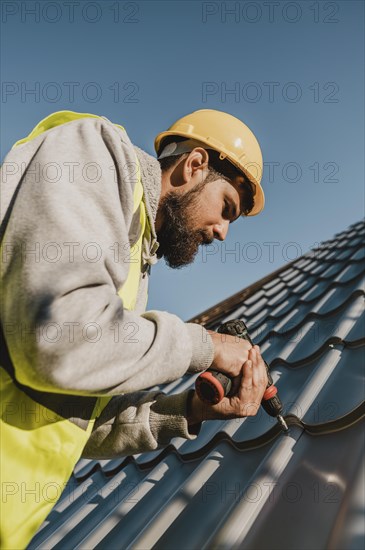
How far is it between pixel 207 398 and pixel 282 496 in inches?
14.6

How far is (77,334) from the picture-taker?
960 millimetres

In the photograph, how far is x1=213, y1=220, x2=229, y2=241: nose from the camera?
182 centimetres

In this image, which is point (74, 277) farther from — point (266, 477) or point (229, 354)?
point (266, 477)

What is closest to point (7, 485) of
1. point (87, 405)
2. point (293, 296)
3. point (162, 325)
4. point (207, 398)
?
point (87, 405)

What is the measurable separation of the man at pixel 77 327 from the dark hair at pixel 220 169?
429mm

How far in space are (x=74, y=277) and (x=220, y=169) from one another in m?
1.13

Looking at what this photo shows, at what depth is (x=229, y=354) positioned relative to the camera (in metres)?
1.42

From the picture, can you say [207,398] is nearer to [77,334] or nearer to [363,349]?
[77,334]

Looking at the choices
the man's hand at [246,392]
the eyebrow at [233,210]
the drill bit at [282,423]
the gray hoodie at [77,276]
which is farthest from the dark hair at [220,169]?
the drill bit at [282,423]

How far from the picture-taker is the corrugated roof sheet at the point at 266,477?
1.26 metres

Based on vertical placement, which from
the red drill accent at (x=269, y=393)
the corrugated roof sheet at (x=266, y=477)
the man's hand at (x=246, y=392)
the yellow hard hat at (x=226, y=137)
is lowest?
the corrugated roof sheet at (x=266, y=477)

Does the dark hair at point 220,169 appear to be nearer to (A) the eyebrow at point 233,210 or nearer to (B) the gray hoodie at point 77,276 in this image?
(A) the eyebrow at point 233,210

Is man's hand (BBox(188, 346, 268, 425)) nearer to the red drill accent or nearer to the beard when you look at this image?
the red drill accent

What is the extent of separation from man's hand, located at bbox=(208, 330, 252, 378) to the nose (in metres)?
0.51
